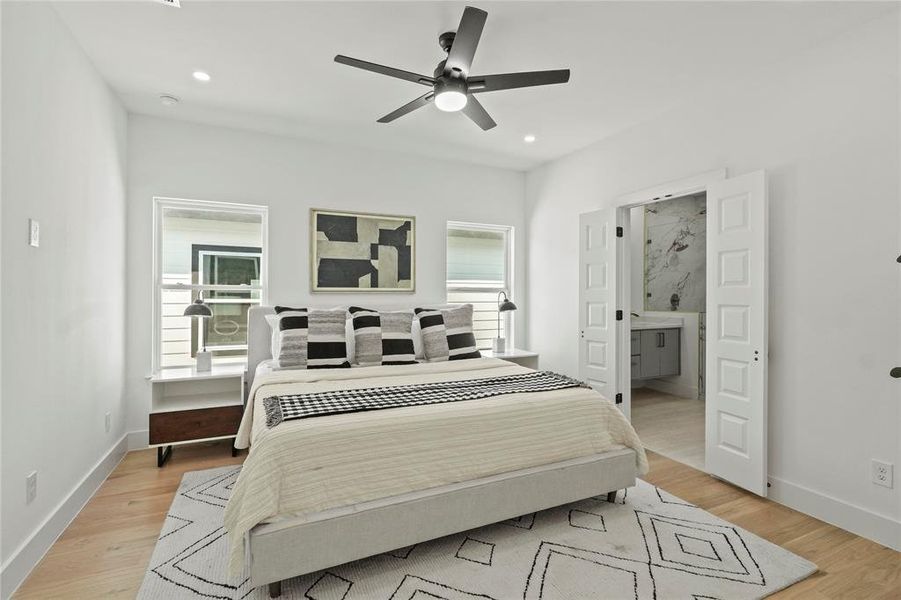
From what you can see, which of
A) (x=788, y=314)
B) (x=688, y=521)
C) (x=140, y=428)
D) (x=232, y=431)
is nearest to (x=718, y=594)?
(x=688, y=521)

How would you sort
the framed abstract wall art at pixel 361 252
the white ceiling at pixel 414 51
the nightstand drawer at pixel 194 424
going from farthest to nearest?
the framed abstract wall art at pixel 361 252 → the nightstand drawer at pixel 194 424 → the white ceiling at pixel 414 51

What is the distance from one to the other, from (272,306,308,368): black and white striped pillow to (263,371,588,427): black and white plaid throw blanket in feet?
2.76

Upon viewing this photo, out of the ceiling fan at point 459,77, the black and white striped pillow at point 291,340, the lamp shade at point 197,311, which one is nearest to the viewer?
the ceiling fan at point 459,77

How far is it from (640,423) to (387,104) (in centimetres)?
363

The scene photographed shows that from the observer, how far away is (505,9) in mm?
2182

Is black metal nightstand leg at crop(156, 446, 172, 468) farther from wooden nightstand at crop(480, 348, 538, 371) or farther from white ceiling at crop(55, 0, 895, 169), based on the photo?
wooden nightstand at crop(480, 348, 538, 371)

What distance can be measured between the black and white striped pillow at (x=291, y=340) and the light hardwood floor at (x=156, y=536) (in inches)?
35.4

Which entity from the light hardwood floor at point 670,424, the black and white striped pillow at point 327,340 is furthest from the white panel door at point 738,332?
the black and white striped pillow at point 327,340

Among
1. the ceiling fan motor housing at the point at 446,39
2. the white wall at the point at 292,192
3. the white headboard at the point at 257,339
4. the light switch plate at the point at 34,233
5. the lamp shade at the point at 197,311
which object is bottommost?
the white headboard at the point at 257,339

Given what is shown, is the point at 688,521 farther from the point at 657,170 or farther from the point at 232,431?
the point at 232,431

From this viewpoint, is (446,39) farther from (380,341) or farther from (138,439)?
(138,439)

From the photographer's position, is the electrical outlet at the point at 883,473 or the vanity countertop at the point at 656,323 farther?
the vanity countertop at the point at 656,323

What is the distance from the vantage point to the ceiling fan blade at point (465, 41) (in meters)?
1.79

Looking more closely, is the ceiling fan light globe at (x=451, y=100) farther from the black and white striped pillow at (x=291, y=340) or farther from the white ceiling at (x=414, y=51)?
the black and white striped pillow at (x=291, y=340)
